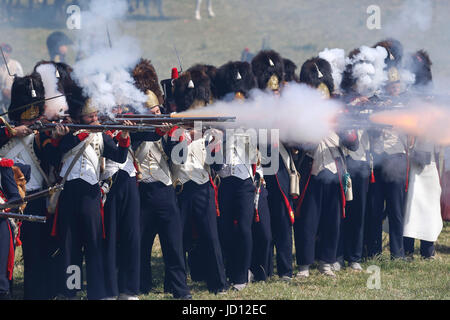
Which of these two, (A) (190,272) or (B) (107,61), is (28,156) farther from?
(A) (190,272)

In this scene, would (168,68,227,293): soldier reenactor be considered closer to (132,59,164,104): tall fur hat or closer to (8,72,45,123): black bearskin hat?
(132,59,164,104): tall fur hat

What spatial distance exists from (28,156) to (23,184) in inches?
14.2

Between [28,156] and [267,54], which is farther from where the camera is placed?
[267,54]

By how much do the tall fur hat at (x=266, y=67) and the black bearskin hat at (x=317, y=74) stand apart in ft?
0.91

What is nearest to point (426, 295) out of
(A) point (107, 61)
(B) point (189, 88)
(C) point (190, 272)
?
(C) point (190, 272)

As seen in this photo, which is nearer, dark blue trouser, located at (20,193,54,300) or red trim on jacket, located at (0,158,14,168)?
red trim on jacket, located at (0,158,14,168)

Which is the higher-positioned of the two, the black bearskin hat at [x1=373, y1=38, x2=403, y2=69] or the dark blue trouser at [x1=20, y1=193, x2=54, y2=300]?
the black bearskin hat at [x1=373, y1=38, x2=403, y2=69]

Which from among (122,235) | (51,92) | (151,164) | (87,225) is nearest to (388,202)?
(151,164)

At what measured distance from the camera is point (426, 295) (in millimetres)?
7520

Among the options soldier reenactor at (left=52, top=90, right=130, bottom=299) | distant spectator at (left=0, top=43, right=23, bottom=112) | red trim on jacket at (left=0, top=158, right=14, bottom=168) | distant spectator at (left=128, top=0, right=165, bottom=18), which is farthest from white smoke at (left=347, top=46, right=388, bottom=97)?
distant spectator at (left=128, top=0, right=165, bottom=18)

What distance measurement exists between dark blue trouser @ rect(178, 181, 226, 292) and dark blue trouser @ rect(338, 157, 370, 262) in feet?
6.05

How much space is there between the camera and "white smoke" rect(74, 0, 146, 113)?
267 inches
